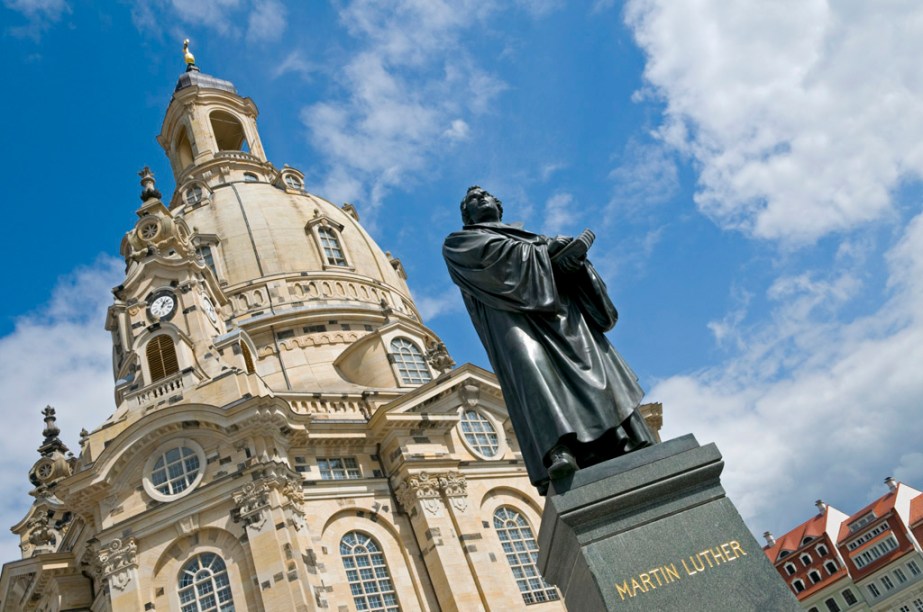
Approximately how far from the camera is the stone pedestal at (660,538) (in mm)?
5832

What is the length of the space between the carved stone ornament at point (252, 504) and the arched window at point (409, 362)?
38.0 feet

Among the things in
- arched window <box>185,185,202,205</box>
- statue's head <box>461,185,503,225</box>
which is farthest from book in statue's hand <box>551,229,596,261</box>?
arched window <box>185,185,202,205</box>

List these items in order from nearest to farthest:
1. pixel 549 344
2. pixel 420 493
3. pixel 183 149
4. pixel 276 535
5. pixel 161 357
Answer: pixel 549 344
pixel 276 535
pixel 420 493
pixel 161 357
pixel 183 149

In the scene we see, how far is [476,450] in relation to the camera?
104 ft

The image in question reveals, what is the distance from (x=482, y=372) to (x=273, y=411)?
941 centimetres

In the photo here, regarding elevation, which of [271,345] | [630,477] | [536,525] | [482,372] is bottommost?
[630,477]

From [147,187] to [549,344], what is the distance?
3620cm

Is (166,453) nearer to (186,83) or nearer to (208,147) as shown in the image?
(208,147)

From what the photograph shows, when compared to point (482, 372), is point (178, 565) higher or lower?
lower

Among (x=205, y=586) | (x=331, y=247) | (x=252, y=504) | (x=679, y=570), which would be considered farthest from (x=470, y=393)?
(x=679, y=570)

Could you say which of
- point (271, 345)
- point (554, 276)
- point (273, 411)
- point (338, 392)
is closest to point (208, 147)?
point (271, 345)

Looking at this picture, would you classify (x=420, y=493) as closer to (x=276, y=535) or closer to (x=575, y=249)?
(x=276, y=535)

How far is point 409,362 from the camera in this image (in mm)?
37688

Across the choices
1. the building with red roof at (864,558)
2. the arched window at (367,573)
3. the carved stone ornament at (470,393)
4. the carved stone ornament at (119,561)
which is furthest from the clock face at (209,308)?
the building with red roof at (864,558)
